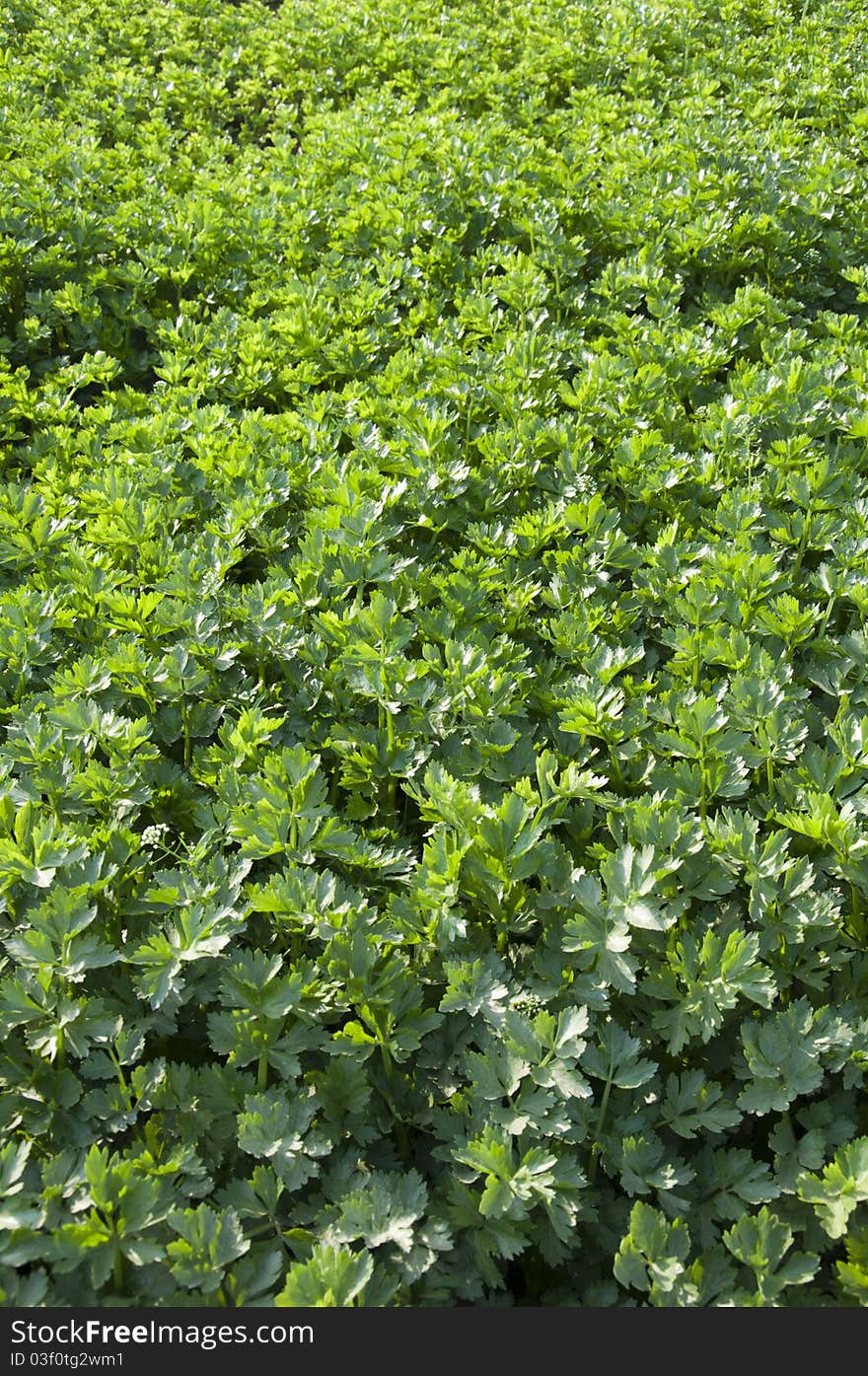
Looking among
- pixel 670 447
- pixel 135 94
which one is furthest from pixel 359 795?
pixel 135 94

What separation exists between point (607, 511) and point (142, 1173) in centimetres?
200

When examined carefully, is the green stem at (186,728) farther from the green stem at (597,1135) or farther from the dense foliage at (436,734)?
the green stem at (597,1135)

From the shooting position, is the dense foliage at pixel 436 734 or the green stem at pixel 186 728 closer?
the dense foliage at pixel 436 734

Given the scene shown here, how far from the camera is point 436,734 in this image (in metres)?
2.47

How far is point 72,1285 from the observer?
1660mm

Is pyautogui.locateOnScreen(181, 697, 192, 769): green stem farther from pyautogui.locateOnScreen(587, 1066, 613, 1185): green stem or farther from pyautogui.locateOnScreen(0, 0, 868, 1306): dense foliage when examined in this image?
pyautogui.locateOnScreen(587, 1066, 613, 1185): green stem

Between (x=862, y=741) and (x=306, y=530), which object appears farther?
(x=306, y=530)

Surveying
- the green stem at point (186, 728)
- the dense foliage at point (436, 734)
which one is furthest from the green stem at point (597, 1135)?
the green stem at point (186, 728)

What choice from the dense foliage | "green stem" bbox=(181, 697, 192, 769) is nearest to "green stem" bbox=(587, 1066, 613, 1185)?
the dense foliage

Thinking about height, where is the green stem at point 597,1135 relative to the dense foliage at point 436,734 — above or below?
below

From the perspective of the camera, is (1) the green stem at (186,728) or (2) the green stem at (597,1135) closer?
(2) the green stem at (597,1135)

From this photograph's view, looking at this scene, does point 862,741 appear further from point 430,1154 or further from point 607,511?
point 430,1154

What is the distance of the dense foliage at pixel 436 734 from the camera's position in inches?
71.3

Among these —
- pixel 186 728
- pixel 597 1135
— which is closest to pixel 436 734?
pixel 186 728
